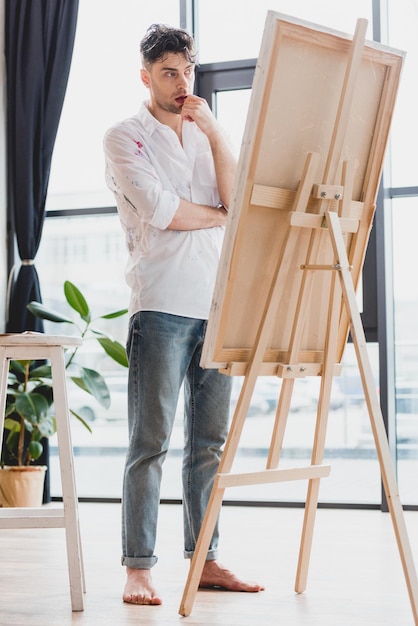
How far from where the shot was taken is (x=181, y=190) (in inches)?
94.7

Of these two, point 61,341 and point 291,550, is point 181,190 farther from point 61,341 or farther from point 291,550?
point 291,550

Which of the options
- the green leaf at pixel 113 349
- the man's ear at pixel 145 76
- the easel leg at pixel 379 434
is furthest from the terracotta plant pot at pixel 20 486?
the easel leg at pixel 379 434

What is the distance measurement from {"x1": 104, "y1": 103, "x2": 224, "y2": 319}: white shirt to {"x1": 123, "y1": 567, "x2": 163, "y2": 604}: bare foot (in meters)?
0.66

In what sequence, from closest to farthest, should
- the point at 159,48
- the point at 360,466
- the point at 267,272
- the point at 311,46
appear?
1. the point at 311,46
2. the point at 267,272
3. the point at 159,48
4. the point at 360,466

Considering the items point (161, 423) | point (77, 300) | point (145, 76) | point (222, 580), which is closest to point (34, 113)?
point (77, 300)

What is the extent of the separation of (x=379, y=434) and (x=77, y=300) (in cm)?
258

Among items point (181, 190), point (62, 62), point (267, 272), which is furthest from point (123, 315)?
point (267, 272)

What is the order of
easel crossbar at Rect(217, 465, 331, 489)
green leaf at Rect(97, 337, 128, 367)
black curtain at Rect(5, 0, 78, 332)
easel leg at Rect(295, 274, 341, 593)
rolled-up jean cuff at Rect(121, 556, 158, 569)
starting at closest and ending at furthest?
easel crossbar at Rect(217, 465, 331, 489) → easel leg at Rect(295, 274, 341, 593) → rolled-up jean cuff at Rect(121, 556, 158, 569) → green leaf at Rect(97, 337, 128, 367) → black curtain at Rect(5, 0, 78, 332)

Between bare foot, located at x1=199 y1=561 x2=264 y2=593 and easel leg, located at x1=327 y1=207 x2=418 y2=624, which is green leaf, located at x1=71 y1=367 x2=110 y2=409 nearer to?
bare foot, located at x1=199 y1=561 x2=264 y2=593

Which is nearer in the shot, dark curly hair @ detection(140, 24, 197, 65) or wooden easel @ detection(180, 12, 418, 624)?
wooden easel @ detection(180, 12, 418, 624)

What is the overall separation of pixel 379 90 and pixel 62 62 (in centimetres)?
264

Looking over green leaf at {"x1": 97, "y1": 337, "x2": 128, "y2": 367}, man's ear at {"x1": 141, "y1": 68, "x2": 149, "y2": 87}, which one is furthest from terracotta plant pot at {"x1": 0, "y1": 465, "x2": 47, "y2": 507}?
man's ear at {"x1": 141, "y1": 68, "x2": 149, "y2": 87}

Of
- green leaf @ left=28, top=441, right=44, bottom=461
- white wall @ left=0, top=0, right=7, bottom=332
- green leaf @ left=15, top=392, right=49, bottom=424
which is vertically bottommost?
green leaf @ left=28, top=441, right=44, bottom=461

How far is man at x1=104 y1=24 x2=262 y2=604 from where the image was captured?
2248mm
